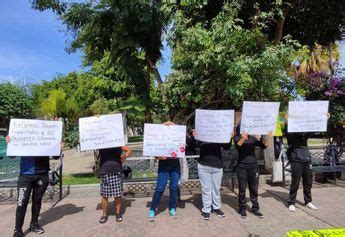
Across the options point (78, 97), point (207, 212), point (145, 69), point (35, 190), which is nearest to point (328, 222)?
point (207, 212)

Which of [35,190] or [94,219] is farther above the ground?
[35,190]

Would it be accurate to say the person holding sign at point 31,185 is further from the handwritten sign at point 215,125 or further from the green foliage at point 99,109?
the green foliage at point 99,109

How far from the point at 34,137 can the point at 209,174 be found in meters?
3.03

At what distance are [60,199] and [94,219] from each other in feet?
6.44

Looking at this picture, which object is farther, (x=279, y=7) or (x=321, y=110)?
(x=279, y=7)

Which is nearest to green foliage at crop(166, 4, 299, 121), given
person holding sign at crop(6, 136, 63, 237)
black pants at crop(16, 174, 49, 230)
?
person holding sign at crop(6, 136, 63, 237)

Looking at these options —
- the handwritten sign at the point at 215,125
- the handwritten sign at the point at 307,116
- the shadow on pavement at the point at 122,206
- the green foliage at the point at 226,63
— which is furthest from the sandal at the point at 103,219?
the green foliage at the point at 226,63

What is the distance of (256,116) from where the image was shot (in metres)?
6.62

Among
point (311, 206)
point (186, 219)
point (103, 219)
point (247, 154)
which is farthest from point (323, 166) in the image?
point (103, 219)

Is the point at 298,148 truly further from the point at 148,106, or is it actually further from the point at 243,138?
the point at 148,106

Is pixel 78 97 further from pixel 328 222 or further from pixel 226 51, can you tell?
pixel 328 222

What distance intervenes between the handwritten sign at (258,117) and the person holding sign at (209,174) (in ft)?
1.21

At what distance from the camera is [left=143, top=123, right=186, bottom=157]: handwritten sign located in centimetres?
660

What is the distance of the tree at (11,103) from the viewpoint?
3509 cm
